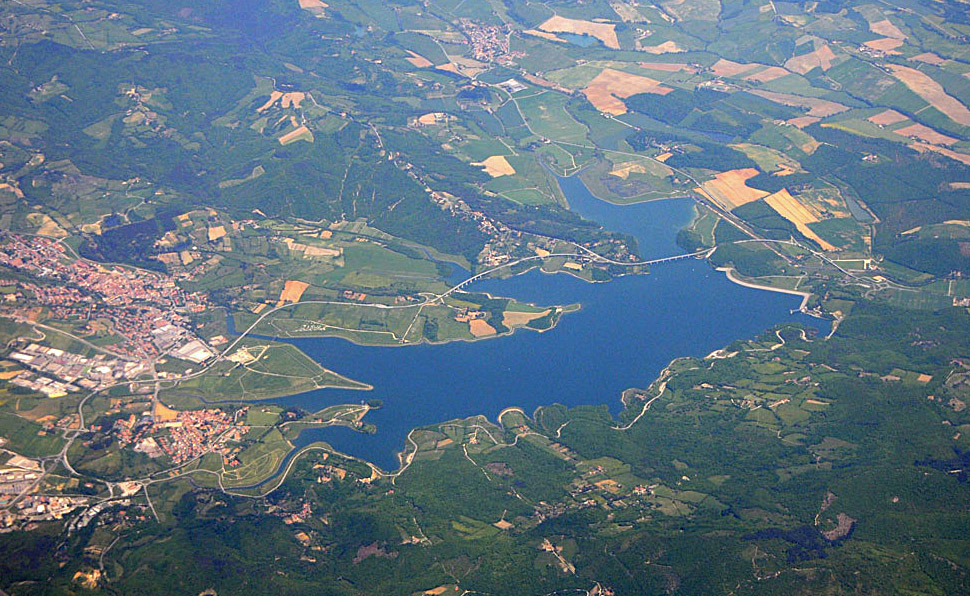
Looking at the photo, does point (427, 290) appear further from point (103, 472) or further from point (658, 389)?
point (103, 472)

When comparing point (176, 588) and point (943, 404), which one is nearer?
point (176, 588)

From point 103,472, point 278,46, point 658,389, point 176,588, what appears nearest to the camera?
point 176,588

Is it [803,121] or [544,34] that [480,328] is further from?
[544,34]

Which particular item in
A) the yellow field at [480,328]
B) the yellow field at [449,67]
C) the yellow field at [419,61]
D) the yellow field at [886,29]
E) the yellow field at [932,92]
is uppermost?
the yellow field at [886,29]

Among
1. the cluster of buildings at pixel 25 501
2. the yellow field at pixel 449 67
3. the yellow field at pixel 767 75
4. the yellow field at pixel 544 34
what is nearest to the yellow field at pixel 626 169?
the yellow field at pixel 767 75

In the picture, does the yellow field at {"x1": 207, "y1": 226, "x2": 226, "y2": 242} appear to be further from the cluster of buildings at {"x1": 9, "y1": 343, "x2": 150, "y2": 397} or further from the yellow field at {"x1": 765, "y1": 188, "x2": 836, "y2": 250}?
the yellow field at {"x1": 765, "y1": 188, "x2": 836, "y2": 250}

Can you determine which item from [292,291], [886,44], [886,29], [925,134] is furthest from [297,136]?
[886,29]

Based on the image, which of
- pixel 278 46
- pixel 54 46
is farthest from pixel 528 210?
pixel 54 46

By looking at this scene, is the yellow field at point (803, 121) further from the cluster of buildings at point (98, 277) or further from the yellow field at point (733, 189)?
the cluster of buildings at point (98, 277)
